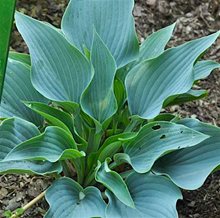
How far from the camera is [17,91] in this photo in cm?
169

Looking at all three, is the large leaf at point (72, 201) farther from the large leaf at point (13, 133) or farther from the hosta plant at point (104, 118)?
the large leaf at point (13, 133)

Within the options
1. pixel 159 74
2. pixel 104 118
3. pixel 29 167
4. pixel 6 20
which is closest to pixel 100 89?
pixel 104 118

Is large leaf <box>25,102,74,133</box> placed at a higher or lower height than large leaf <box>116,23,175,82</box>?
lower

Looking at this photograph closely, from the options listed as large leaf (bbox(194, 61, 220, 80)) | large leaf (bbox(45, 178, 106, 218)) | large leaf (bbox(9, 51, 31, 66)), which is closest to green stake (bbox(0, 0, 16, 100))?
large leaf (bbox(45, 178, 106, 218))

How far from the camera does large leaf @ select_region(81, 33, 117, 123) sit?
1.62m

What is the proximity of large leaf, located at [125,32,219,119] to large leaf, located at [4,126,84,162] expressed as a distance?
0.24m

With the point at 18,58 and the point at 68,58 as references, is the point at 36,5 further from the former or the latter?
the point at 68,58

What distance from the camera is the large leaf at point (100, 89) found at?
5.30 ft

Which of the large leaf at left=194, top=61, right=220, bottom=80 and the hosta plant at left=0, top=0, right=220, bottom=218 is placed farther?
the large leaf at left=194, top=61, right=220, bottom=80

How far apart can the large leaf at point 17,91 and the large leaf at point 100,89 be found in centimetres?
17

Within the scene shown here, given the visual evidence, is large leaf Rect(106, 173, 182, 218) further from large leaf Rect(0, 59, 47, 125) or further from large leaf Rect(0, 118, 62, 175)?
large leaf Rect(0, 59, 47, 125)

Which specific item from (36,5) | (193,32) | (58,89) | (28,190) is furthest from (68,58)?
(193,32)

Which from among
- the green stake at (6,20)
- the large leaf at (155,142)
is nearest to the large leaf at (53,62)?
the large leaf at (155,142)

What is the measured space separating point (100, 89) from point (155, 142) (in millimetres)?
224
